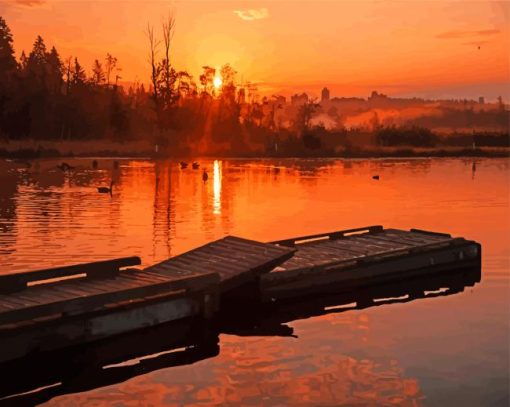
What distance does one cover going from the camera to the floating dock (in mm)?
14758

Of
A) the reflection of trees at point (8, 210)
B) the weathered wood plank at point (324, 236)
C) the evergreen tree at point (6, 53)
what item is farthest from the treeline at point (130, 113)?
the weathered wood plank at point (324, 236)

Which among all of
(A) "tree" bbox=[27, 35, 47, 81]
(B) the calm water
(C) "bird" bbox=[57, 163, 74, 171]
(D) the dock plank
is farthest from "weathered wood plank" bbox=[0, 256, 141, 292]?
(A) "tree" bbox=[27, 35, 47, 81]

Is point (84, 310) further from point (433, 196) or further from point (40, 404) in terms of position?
point (433, 196)

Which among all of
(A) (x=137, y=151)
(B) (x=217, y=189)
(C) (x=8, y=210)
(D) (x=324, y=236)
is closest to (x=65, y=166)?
(B) (x=217, y=189)

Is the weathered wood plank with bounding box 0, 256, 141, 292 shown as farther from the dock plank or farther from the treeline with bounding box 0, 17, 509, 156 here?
the treeline with bounding box 0, 17, 509, 156

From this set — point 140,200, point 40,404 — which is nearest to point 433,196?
point 140,200

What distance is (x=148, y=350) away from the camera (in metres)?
15.9

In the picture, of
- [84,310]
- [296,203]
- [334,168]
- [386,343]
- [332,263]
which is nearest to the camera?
[84,310]

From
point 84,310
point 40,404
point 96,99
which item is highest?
point 96,99

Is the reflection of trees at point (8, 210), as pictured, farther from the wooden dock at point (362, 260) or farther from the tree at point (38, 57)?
the tree at point (38, 57)

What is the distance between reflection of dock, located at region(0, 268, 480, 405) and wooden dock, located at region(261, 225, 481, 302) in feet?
1.49

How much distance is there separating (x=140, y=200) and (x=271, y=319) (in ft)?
88.6

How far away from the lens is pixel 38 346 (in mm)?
14477

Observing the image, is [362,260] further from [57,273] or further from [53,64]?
[53,64]
